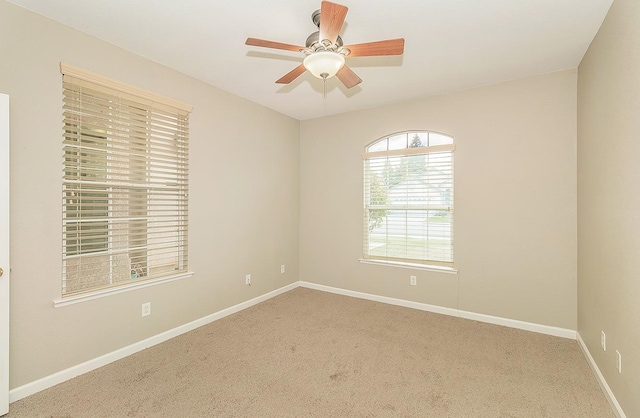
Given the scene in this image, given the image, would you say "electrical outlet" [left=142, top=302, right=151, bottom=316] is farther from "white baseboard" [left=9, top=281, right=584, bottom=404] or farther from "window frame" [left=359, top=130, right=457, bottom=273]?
"window frame" [left=359, top=130, right=457, bottom=273]

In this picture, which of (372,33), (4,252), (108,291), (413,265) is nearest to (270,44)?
(372,33)

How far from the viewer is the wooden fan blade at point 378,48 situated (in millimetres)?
1854

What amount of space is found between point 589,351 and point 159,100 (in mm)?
4480

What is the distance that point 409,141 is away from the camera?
13.1 ft

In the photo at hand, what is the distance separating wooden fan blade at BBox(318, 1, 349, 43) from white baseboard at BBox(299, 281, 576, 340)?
326 cm

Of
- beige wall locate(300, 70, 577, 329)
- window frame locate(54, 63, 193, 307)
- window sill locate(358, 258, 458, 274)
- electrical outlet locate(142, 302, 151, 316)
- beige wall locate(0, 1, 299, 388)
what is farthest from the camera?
window sill locate(358, 258, 458, 274)

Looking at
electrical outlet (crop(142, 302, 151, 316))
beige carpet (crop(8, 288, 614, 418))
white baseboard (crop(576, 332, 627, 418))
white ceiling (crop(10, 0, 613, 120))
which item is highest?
white ceiling (crop(10, 0, 613, 120))

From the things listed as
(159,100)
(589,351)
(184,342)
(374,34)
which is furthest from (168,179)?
(589,351)

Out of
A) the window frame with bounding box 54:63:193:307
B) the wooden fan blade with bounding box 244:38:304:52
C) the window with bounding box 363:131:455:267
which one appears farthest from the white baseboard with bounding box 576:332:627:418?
the window frame with bounding box 54:63:193:307

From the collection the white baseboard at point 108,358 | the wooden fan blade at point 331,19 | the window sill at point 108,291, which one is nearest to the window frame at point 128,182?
the window sill at point 108,291

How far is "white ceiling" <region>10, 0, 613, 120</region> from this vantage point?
2092 mm

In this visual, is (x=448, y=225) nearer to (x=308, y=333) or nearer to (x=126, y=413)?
(x=308, y=333)

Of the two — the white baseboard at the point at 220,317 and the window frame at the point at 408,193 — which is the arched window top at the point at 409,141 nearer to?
the window frame at the point at 408,193

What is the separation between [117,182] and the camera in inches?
103
